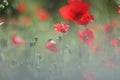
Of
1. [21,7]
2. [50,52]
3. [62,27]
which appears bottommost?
[50,52]

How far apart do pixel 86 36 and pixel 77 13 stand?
0.17 meters

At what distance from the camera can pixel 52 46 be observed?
2.54 meters

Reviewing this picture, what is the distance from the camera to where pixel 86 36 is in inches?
102

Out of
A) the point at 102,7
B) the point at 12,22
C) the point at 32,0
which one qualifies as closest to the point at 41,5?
the point at 32,0

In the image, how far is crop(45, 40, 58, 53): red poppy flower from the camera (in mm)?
2545

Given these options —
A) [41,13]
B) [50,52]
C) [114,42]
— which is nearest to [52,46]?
[50,52]

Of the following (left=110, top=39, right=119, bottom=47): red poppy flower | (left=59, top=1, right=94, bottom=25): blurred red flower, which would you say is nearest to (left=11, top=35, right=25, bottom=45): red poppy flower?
(left=59, top=1, right=94, bottom=25): blurred red flower

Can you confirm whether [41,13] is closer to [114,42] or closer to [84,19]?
[84,19]

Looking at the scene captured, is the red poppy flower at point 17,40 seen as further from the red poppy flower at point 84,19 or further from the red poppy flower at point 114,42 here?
the red poppy flower at point 114,42

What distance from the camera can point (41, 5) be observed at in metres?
2.54

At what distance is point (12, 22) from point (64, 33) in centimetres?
35

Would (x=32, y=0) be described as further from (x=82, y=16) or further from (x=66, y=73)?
(x=66, y=73)

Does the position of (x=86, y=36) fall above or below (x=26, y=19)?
below

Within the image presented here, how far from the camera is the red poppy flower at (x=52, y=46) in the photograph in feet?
8.35
